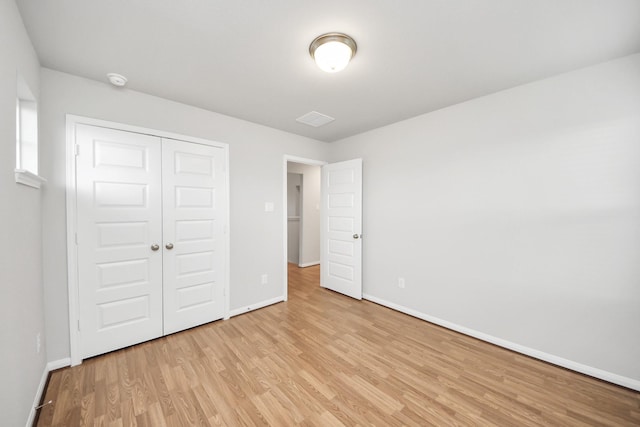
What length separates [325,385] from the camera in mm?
1861

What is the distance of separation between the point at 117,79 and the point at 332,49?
6.37 ft

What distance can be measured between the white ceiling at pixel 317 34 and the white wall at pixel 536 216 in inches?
12.6

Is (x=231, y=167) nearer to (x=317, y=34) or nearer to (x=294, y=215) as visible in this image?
(x=317, y=34)

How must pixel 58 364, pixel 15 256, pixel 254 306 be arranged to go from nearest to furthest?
pixel 15 256
pixel 58 364
pixel 254 306

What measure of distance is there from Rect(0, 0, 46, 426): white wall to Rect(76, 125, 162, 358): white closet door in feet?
1.27

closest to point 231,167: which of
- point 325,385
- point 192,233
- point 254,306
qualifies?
point 192,233

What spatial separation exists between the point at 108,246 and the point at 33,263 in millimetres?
523

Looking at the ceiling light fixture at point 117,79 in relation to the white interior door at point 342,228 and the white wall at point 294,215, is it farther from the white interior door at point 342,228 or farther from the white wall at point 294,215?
the white wall at point 294,215

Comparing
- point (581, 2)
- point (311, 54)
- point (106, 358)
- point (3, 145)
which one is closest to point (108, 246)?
point (106, 358)

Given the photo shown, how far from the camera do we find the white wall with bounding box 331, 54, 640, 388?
6.17ft

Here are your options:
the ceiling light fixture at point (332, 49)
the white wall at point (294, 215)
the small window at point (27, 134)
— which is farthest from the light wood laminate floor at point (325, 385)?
the white wall at point (294, 215)

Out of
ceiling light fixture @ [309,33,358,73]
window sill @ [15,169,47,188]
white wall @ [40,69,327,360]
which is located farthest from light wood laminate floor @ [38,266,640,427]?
ceiling light fixture @ [309,33,358,73]

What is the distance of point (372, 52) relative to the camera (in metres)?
1.80

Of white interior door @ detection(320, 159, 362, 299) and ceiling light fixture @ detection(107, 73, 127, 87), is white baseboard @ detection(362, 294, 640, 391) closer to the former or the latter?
white interior door @ detection(320, 159, 362, 299)
